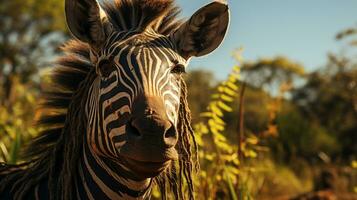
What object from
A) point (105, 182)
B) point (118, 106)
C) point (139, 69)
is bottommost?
point (105, 182)


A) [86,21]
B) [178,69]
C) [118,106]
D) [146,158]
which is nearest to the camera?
[146,158]

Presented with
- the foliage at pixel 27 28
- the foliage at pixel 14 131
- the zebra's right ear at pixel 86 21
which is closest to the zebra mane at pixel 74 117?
the zebra's right ear at pixel 86 21

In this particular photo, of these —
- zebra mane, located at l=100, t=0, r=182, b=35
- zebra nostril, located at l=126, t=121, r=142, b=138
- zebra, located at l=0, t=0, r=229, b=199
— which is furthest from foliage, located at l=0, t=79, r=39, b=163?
zebra nostril, located at l=126, t=121, r=142, b=138

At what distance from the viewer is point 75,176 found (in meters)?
3.16

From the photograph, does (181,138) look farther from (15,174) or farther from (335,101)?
(335,101)

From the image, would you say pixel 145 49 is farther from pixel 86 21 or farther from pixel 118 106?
pixel 86 21

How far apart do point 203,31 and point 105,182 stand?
104cm

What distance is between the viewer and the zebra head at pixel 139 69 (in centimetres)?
260

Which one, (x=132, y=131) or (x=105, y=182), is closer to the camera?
(x=132, y=131)

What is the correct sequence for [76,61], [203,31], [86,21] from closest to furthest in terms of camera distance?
[86,21]
[203,31]
[76,61]

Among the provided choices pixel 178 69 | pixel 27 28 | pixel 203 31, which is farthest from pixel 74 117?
pixel 27 28

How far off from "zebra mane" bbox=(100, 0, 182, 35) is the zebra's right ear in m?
0.13

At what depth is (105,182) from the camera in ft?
10.0

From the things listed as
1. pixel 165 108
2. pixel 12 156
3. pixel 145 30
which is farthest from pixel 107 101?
pixel 12 156
